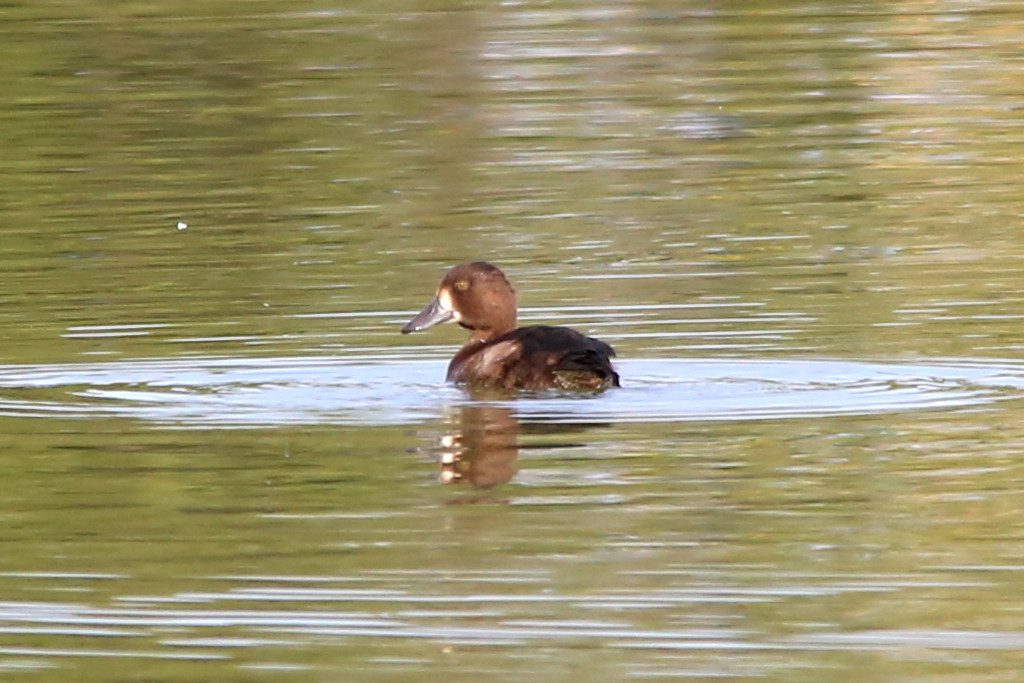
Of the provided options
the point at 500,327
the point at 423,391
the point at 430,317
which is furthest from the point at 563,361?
the point at 430,317

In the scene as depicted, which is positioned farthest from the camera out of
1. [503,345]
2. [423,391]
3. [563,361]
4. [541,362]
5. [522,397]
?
[423,391]

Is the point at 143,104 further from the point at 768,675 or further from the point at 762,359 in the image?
the point at 768,675

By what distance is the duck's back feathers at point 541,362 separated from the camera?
11.1 metres

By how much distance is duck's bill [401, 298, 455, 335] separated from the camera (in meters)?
12.7

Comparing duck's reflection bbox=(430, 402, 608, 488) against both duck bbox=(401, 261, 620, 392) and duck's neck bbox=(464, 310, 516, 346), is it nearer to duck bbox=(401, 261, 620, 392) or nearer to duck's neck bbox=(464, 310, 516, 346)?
duck bbox=(401, 261, 620, 392)

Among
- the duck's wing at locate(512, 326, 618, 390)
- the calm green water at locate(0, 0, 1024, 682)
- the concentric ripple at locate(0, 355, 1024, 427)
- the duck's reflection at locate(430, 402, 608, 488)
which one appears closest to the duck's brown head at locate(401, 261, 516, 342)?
the calm green water at locate(0, 0, 1024, 682)

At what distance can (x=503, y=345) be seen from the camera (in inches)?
457

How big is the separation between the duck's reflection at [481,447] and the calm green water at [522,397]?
37 mm

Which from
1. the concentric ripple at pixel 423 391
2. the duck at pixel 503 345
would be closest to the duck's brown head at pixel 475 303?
the duck at pixel 503 345

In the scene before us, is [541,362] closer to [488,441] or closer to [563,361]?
[563,361]

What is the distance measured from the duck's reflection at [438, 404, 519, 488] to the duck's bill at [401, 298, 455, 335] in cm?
147

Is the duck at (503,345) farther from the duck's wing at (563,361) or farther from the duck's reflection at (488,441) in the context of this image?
the duck's reflection at (488,441)

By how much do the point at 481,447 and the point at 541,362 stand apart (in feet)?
3.61

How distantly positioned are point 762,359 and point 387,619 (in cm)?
446
